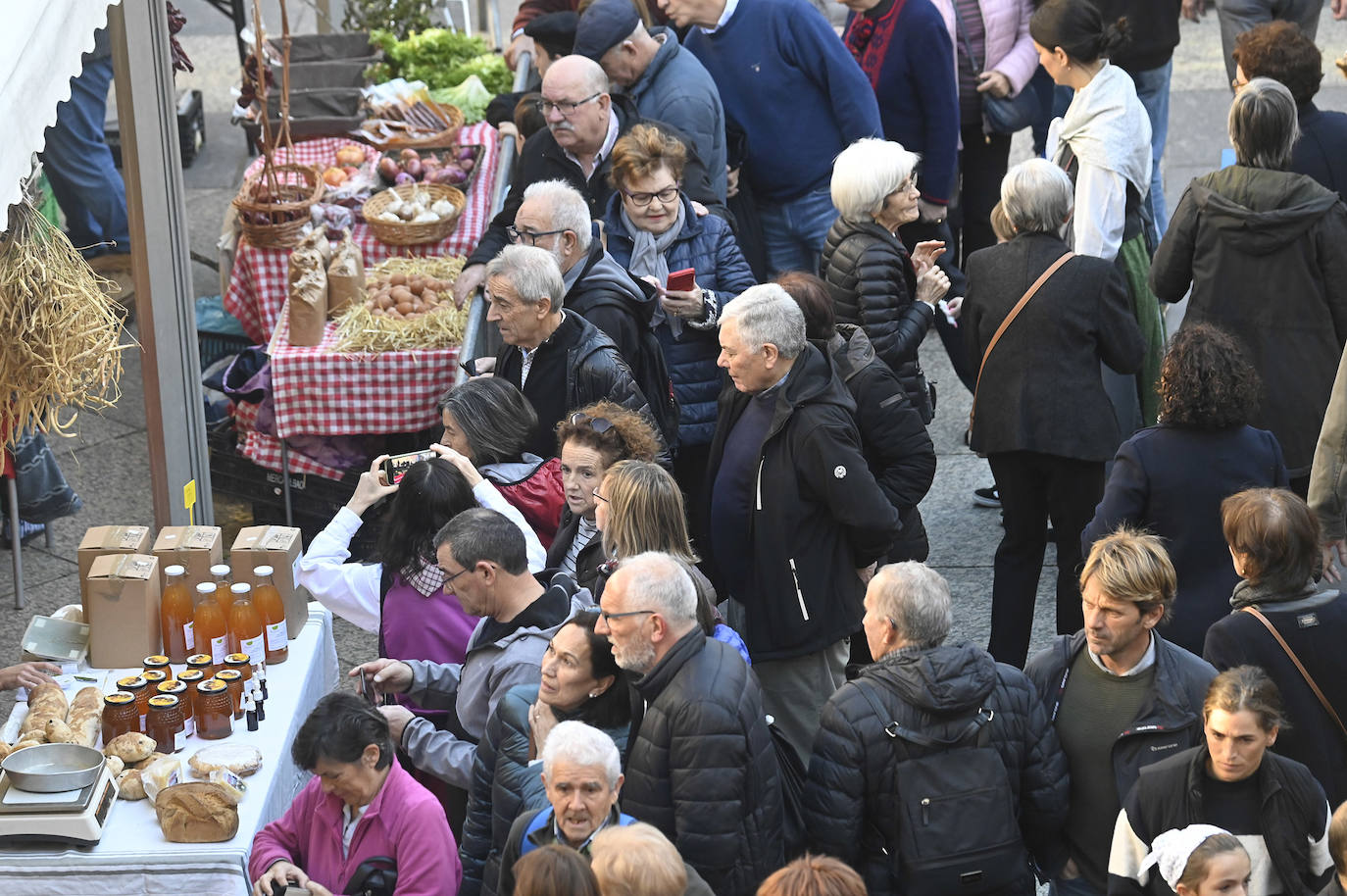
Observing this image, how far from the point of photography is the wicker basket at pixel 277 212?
720cm

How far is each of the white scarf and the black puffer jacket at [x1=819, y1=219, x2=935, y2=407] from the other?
1.01 m

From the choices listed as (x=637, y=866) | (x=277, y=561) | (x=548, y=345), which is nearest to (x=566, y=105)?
(x=548, y=345)

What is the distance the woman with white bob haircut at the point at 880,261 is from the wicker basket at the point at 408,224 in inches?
100

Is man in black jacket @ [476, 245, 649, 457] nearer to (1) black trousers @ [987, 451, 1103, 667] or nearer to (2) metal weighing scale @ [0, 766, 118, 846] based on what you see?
(1) black trousers @ [987, 451, 1103, 667]

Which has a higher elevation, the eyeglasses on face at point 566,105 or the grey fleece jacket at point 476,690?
the eyeglasses on face at point 566,105

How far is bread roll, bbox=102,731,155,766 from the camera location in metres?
4.03

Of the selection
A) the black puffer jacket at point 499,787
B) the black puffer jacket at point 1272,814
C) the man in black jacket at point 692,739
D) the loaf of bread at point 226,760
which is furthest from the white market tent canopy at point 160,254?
the black puffer jacket at point 1272,814

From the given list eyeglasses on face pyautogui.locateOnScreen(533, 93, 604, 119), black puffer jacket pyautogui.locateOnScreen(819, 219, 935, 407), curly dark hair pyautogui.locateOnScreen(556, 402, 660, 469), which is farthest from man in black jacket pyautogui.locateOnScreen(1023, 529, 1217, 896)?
eyeglasses on face pyautogui.locateOnScreen(533, 93, 604, 119)

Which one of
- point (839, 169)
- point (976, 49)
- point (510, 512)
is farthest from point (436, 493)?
point (976, 49)

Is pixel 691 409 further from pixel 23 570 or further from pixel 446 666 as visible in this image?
pixel 23 570

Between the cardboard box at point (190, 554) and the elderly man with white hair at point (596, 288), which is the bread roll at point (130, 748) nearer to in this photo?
the cardboard box at point (190, 554)

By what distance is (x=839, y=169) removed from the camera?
18.1 feet

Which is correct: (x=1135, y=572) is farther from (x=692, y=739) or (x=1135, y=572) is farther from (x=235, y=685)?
(x=235, y=685)

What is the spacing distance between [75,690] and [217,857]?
0.92 meters
